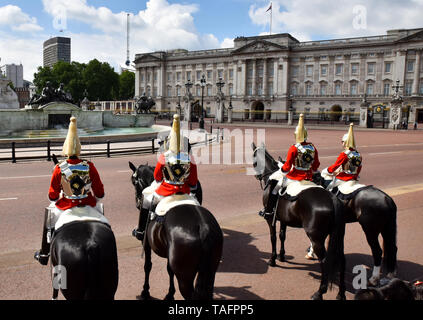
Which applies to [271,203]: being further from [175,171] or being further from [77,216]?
[77,216]

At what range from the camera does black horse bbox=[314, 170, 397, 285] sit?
5855mm

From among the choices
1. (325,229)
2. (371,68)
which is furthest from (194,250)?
(371,68)

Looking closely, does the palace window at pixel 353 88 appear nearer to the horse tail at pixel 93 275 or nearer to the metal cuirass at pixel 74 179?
the metal cuirass at pixel 74 179

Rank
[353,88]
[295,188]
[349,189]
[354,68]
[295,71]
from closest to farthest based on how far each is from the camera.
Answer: [295,188] → [349,189] → [354,68] → [353,88] → [295,71]

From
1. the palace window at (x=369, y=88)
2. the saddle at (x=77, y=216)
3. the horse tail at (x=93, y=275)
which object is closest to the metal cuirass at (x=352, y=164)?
the saddle at (x=77, y=216)

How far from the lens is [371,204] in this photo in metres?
6.02

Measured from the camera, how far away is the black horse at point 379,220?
5.86 metres

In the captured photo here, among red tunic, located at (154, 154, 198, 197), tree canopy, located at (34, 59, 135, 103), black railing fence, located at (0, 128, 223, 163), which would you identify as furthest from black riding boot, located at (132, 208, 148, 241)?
tree canopy, located at (34, 59, 135, 103)

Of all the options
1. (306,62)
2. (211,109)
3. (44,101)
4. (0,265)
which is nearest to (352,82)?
(306,62)

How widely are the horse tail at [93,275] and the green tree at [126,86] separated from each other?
123m

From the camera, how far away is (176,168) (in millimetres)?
5145

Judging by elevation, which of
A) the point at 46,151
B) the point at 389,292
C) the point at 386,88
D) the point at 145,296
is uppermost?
the point at 386,88

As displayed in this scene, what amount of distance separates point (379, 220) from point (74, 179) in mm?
4548

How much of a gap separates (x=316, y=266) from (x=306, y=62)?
85.7 m
